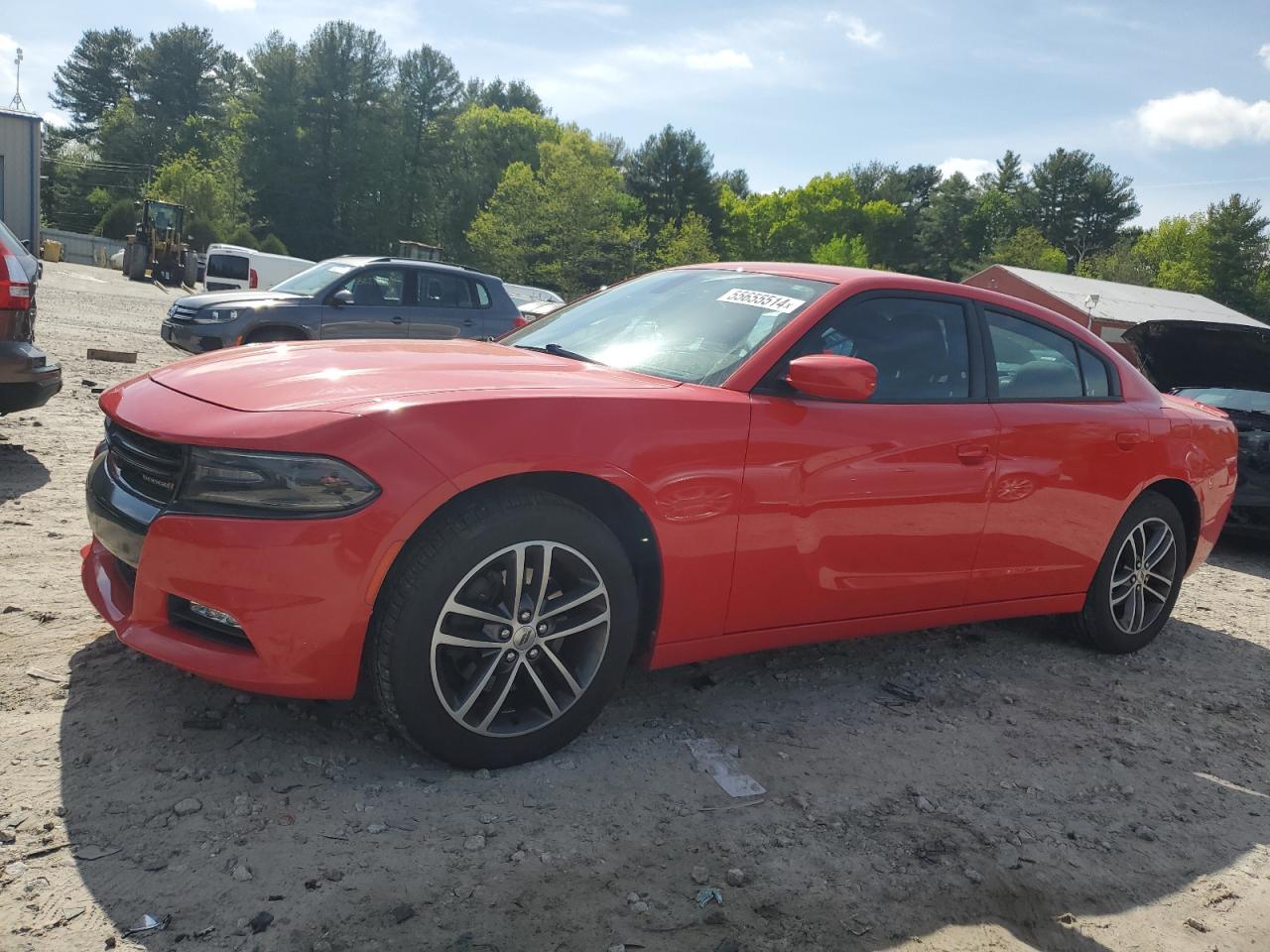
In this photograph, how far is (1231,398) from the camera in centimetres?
781

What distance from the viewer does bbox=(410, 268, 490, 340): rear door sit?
12.0 metres

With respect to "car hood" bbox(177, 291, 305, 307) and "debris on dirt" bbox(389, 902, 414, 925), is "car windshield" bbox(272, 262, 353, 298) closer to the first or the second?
"car hood" bbox(177, 291, 305, 307)

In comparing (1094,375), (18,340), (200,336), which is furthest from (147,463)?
(200,336)

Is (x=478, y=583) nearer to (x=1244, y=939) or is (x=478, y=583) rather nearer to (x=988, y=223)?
(x=1244, y=939)

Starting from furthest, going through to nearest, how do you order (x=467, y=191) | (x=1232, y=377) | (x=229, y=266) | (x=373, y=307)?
(x=467, y=191), (x=229, y=266), (x=373, y=307), (x=1232, y=377)

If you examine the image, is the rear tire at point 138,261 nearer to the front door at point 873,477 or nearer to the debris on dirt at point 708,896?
the front door at point 873,477

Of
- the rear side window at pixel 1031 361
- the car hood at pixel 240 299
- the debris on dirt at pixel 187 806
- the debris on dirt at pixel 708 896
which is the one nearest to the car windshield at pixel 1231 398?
the rear side window at pixel 1031 361

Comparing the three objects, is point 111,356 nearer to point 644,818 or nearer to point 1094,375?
point 1094,375

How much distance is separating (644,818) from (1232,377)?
23.9ft

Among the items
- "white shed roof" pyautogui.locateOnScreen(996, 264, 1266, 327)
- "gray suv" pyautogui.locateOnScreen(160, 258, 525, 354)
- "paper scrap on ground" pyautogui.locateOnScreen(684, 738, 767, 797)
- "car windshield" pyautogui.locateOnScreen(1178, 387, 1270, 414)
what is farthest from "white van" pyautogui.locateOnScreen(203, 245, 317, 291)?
"white shed roof" pyautogui.locateOnScreen(996, 264, 1266, 327)

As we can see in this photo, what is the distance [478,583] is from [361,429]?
55cm

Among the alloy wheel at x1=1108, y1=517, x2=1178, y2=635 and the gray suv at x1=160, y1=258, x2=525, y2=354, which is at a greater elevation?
the gray suv at x1=160, y1=258, x2=525, y2=354

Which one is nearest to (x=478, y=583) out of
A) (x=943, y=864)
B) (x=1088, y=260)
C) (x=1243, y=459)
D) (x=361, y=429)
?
(x=361, y=429)

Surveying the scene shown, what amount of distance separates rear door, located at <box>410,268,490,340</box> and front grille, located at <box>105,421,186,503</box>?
898 cm
